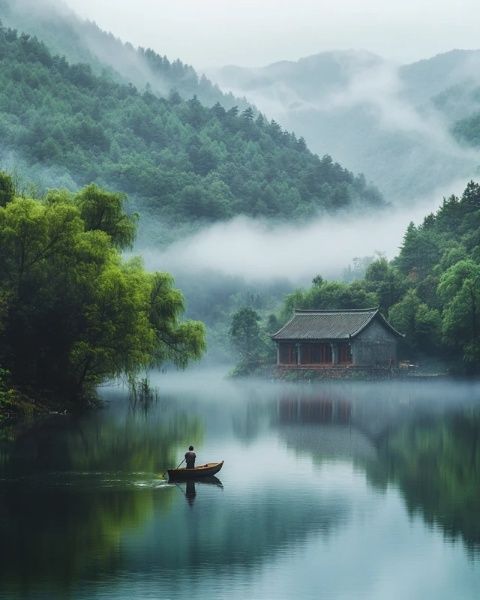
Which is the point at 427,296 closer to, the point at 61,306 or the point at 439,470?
the point at 61,306

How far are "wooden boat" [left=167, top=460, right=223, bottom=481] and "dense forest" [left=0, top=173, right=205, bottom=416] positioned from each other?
772 inches

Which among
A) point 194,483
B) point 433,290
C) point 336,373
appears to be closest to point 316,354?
point 336,373

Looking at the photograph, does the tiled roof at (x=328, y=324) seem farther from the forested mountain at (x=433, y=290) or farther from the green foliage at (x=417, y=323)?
the forested mountain at (x=433, y=290)

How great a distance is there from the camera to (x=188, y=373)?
490 ft

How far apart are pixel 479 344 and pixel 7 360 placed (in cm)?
5106

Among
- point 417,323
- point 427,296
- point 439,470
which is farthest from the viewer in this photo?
point 427,296

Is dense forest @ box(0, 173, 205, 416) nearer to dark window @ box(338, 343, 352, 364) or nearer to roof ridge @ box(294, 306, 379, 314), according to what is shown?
dark window @ box(338, 343, 352, 364)

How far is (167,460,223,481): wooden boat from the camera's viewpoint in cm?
3819

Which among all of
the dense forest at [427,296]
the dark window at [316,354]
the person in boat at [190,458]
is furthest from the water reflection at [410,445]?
the dark window at [316,354]

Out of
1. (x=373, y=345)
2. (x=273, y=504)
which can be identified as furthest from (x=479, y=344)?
(x=273, y=504)

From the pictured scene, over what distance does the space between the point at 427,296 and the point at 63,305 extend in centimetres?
6127

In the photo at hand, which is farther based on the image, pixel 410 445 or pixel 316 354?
pixel 316 354

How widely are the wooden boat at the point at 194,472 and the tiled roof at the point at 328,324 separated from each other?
235ft

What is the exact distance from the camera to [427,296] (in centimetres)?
11769
